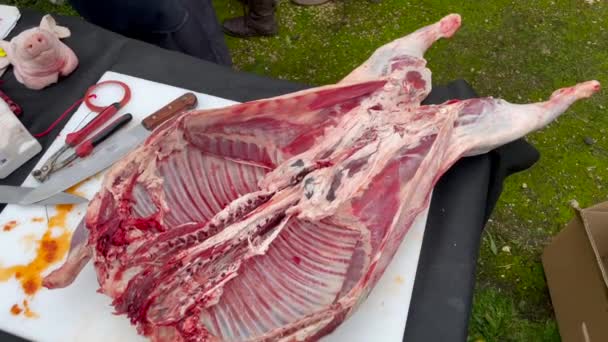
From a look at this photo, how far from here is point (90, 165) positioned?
1328 millimetres

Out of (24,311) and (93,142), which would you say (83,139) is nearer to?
(93,142)

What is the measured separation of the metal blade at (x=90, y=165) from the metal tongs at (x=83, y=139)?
0.02 metres

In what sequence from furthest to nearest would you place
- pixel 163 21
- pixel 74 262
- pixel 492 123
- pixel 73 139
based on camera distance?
pixel 163 21, pixel 73 139, pixel 492 123, pixel 74 262

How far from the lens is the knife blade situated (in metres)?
1.27

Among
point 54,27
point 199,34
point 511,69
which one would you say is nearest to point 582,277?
point 511,69

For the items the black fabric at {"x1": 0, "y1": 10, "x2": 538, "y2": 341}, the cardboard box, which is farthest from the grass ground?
the black fabric at {"x1": 0, "y1": 10, "x2": 538, "y2": 341}

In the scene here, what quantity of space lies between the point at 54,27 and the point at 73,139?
0.51 metres

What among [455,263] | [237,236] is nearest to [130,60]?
[237,236]

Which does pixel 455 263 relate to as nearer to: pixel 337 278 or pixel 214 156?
pixel 337 278

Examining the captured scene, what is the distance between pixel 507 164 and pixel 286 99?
0.74 metres

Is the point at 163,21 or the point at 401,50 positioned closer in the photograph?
the point at 401,50

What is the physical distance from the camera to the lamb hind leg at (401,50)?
4.48ft

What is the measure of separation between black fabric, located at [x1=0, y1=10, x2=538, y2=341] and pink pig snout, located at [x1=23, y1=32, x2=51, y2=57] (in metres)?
0.14

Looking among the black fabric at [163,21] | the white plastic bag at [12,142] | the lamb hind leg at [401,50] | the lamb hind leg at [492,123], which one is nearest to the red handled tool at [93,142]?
the white plastic bag at [12,142]
